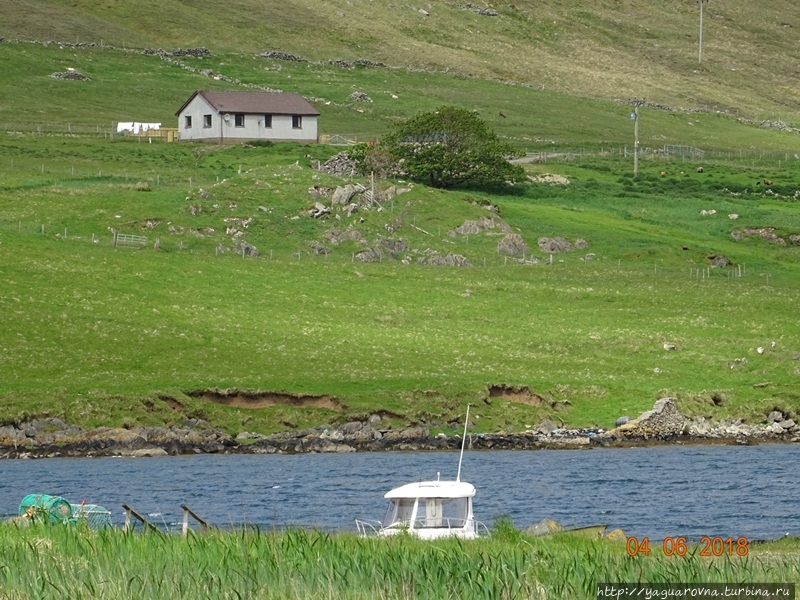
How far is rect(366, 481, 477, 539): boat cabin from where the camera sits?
Answer: 32.8m

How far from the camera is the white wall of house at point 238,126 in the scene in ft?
442

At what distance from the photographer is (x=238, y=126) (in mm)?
135000

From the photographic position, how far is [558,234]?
331 feet

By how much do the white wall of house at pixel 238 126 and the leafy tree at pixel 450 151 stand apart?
16307 millimetres

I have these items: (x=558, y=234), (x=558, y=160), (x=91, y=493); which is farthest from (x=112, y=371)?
(x=558, y=160)

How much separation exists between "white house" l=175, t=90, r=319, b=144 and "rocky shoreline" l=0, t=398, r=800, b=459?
76.4 meters

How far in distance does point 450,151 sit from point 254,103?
25552 mm

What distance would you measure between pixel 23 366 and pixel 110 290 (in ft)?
41.5

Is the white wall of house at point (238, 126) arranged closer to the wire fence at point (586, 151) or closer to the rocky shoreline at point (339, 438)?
the wire fence at point (586, 151)

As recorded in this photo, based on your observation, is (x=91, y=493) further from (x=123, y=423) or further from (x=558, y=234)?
(x=558, y=234)
